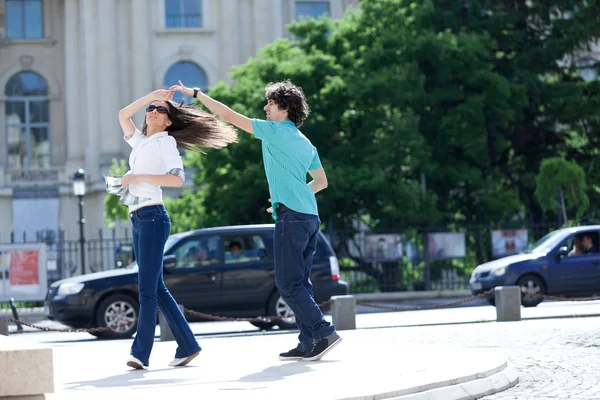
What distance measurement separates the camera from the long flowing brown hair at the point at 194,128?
9.54 metres

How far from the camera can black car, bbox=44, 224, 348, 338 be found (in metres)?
18.5

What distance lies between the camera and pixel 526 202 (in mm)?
35344

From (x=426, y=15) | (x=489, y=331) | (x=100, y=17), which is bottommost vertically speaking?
(x=489, y=331)

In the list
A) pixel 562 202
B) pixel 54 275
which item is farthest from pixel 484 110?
pixel 54 275

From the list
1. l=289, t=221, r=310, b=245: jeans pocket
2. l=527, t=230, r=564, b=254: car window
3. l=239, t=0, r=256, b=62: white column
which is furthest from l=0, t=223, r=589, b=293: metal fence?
l=239, t=0, r=256, b=62: white column

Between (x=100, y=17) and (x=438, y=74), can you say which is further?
(x=100, y=17)

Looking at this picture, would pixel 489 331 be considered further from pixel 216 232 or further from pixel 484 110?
pixel 484 110

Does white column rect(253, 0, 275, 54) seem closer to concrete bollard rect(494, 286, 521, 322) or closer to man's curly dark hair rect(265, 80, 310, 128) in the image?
concrete bollard rect(494, 286, 521, 322)

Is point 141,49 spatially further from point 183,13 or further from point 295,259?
point 295,259

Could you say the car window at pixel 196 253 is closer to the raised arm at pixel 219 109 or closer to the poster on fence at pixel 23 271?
the poster on fence at pixel 23 271

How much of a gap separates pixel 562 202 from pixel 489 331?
49.6ft

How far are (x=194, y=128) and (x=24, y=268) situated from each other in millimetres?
16708

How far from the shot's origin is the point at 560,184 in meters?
30.3

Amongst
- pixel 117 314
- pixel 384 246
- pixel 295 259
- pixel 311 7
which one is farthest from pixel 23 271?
pixel 311 7
